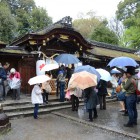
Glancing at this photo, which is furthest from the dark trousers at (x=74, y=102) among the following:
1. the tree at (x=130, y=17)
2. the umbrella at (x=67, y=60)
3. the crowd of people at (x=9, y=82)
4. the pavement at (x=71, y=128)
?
the tree at (x=130, y=17)

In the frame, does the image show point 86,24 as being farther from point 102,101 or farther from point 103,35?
point 102,101

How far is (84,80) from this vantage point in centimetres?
879

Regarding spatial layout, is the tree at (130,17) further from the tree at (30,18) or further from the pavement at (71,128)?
the pavement at (71,128)

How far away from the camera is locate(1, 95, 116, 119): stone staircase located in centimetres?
1015

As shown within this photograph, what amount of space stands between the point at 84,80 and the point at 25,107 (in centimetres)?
354

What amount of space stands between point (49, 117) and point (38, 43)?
5413 mm

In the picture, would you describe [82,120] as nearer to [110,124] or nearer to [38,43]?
[110,124]

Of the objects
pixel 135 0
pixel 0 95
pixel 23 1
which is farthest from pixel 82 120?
pixel 23 1

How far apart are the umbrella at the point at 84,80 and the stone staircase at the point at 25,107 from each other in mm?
2715

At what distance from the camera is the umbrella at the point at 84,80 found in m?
8.70

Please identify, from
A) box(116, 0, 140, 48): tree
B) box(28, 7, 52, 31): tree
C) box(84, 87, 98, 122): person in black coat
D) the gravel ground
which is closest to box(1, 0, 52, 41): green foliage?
box(28, 7, 52, 31): tree

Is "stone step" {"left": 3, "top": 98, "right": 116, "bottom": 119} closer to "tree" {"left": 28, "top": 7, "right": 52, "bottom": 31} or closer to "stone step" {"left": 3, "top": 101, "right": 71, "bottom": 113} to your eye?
"stone step" {"left": 3, "top": 101, "right": 71, "bottom": 113}

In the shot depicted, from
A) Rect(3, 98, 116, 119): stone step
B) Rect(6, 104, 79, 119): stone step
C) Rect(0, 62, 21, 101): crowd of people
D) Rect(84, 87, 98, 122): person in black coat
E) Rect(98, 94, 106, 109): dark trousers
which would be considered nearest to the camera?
Rect(84, 87, 98, 122): person in black coat

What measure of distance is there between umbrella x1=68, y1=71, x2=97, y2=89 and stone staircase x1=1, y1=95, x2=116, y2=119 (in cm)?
272
